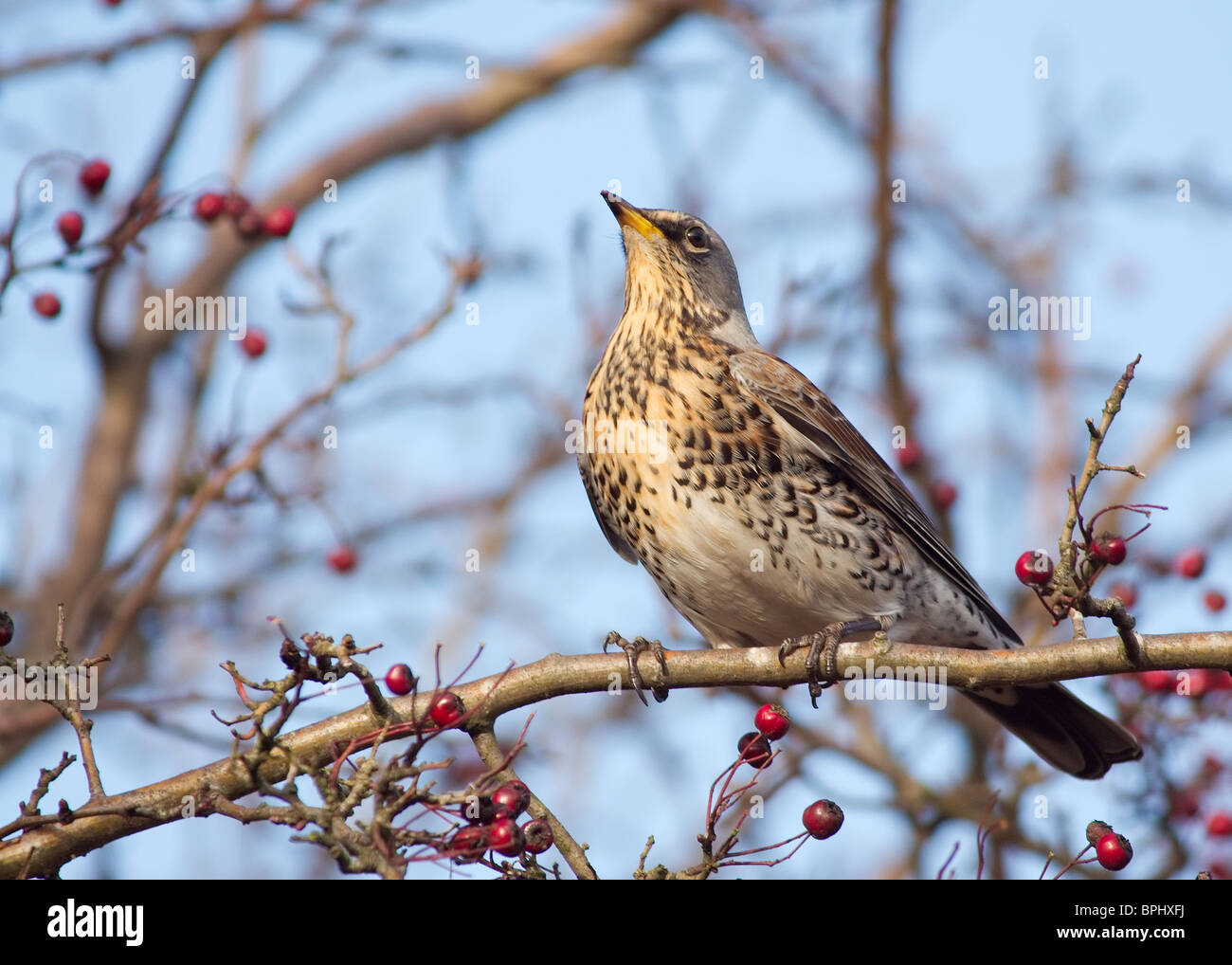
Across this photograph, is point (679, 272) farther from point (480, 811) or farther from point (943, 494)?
point (480, 811)

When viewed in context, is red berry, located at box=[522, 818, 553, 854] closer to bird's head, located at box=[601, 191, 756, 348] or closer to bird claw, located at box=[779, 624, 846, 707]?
bird claw, located at box=[779, 624, 846, 707]

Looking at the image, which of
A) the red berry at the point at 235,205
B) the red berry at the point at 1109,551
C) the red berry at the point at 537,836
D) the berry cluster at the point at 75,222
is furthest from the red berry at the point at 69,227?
the red berry at the point at 1109,551

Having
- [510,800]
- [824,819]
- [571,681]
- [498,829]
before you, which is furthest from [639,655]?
[498,829]

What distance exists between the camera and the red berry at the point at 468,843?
8.63ft

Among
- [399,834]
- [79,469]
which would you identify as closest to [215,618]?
[79,469]

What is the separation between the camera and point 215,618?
6566mm

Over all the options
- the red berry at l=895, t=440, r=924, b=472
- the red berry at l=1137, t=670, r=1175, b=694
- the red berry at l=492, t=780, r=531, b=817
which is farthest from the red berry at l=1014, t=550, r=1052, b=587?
the red berry at l=895, t=440, r=924, b=472

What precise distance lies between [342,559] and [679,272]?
1835 mm

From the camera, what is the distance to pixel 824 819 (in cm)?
316

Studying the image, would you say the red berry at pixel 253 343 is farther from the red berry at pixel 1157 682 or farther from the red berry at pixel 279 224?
the red berry at pixel 1157 682

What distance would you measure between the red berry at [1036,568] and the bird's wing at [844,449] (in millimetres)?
1445
